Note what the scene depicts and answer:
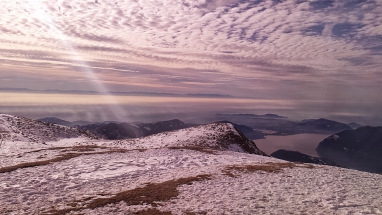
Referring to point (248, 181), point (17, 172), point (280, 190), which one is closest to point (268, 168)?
point (248, 181)

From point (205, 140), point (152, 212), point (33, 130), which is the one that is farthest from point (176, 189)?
point (33, 130)

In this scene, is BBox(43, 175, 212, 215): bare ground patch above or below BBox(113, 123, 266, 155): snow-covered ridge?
above

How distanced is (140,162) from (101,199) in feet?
38.7

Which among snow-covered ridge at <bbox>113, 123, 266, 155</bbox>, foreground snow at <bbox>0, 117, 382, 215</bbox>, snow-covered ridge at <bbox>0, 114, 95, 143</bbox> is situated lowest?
snow-covered ridge at <bbox>0, 114, 95, 143</bbox>

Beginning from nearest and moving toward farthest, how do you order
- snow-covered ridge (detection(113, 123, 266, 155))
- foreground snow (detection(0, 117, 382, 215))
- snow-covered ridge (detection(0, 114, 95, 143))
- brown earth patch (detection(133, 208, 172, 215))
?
brown earth patch (detection(133, 208, 172, 215)), foreground snow (detection(0, 117, 382, 215)), snow-covered ridge (detection(113, 123, 266, 155)), snow-covered ridge (detection(0, 114, 95, 143))

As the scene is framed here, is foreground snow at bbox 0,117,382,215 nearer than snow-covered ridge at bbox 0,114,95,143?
Yes

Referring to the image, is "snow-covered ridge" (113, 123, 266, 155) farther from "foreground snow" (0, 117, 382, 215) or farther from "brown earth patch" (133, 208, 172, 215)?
"brown earth patch" (133, 208, 172, 215)

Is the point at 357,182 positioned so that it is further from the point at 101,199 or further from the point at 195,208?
the point at 101,199

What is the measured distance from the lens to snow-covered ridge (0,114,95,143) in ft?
210

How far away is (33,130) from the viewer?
230ft

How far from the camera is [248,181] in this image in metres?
19.5

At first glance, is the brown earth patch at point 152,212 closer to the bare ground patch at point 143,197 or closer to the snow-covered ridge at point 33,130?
the bare ground patch at point 143,197

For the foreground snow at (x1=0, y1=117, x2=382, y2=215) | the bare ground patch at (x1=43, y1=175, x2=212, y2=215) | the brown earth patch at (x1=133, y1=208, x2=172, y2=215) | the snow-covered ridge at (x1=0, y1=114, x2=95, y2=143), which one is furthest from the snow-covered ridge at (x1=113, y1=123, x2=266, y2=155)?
the brown earth patch at (x1=133, y1=208, x2=172, y2=215)

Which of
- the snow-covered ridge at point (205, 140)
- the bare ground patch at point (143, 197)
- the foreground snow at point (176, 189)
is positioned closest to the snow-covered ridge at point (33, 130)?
the snow-covered ridge at point (205, 140)
